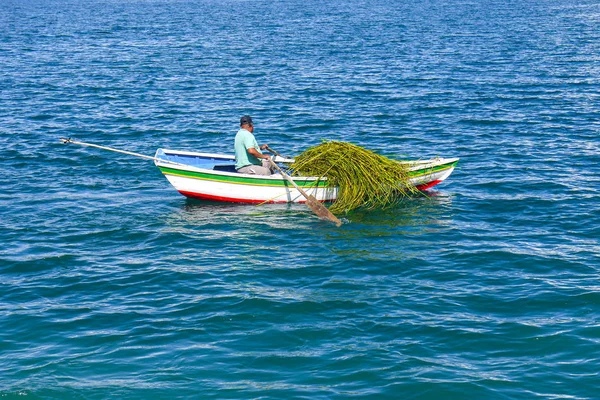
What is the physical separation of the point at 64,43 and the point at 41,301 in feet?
144

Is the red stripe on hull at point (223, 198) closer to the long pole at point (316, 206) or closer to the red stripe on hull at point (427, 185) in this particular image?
the red stripe on hull at point (427, 185)

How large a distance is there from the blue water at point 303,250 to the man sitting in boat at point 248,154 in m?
1.07

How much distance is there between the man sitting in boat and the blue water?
1074 millimetres

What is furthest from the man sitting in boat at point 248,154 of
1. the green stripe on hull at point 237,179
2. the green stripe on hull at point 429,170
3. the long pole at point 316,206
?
the green stripe on hull at point 429,170

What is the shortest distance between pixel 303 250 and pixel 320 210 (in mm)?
2044

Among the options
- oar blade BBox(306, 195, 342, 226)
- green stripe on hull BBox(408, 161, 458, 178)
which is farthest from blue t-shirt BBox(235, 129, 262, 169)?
green stripe on hull BBox(408, 161, 458, 178)

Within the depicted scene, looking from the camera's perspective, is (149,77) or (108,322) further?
(149,77)

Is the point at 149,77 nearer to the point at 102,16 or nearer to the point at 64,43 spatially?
the point at 64,43

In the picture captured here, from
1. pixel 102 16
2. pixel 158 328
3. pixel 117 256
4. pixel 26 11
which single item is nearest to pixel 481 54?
pixel 117 256

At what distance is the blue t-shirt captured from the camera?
20.3 metres

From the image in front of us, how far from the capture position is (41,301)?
49.4ft

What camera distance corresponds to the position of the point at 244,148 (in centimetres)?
2047

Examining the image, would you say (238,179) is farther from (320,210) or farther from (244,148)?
(320,210)

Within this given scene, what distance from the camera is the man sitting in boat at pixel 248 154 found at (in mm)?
20281
